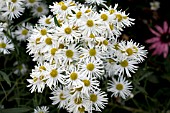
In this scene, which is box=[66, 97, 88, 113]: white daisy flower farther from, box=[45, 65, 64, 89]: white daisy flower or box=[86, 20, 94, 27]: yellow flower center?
box=[86, 20, 94, 27]: yellow flower center

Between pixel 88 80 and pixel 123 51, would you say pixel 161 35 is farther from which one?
pixel 88 80

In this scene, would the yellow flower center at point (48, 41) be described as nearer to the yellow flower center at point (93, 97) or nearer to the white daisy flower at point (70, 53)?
the white daisy flower at point (70, 53)

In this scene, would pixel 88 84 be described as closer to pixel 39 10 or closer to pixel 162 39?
pixel 39 10

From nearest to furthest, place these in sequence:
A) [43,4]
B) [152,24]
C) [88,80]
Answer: [88,80]
[43,4]
[152,24]

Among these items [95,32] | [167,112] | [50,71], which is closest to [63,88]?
[50,71]

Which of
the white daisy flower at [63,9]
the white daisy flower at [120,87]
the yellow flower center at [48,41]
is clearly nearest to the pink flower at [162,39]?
the white daisy flower at [120,87]

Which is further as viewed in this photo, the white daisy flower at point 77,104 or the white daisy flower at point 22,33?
the white daisy flower at point 22,33

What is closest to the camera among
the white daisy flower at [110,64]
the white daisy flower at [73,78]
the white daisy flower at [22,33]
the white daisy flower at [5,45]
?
the white daisy flower at [73,78]
